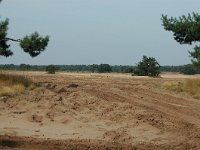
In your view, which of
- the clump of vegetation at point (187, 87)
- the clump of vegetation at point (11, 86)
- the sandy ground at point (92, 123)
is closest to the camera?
the sandy ground at point (92, 123)

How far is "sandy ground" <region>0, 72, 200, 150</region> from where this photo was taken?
520 inches

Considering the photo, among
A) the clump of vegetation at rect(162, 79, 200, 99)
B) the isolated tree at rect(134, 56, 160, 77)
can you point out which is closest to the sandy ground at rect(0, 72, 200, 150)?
the clump of vegetation at rect(162, 79, 200, 99)

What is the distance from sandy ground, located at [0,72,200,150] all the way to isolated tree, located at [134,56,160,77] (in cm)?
3588

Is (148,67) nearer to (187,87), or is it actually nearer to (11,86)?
(187,87)

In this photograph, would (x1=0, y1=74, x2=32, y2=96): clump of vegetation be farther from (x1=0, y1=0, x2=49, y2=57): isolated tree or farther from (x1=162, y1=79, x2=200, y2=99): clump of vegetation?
(x1=162, y1=79, x2=200, y2=99): clump of vegetation

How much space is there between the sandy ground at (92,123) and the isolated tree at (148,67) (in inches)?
1413

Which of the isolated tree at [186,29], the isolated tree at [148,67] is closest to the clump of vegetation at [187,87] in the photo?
the isolated tree at [186,29]

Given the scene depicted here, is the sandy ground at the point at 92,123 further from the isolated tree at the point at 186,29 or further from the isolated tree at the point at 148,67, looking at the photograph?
the isolated tree at the point at 148,67

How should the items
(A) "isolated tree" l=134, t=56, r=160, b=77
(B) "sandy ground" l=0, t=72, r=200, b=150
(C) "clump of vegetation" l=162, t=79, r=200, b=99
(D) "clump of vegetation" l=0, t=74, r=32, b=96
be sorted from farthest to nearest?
(A) "isolated tree" l=134, t=56, r=160, b=77 → (C) "clump of vegetation" l=162, t=79, r=200, b=99 → (D) "clump of vegetation" l=0, t=74, r=32, b=96 → (B) "sandy ground" l=0, t=72, r=200, b=150

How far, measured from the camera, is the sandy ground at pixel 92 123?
13.2m

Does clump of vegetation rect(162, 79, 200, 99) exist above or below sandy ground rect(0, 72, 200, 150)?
above

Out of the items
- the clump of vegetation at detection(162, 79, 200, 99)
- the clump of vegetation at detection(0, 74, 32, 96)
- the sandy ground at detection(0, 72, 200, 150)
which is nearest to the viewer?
the sandy ground at detection(0, 72, 200, 150)

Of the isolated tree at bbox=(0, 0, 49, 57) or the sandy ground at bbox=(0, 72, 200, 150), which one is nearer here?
the sandy ground at bbox=(0, 72, 200, 150)

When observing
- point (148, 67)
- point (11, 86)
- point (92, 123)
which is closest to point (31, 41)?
point (11, 86)
